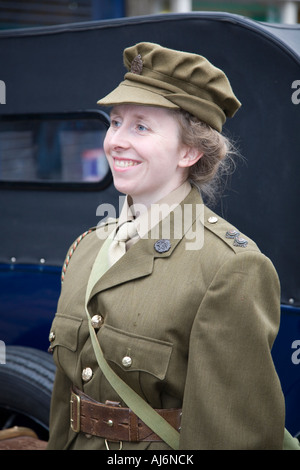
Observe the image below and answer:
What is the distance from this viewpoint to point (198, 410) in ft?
4.99

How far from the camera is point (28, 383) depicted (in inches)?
108

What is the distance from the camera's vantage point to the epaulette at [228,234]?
1.63 meters

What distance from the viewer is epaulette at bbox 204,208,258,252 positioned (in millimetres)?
1629

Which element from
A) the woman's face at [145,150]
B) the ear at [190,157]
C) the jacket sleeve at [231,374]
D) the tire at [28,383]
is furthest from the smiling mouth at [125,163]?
the tire at [28,383]

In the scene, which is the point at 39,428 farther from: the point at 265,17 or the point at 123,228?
the point at 265,17

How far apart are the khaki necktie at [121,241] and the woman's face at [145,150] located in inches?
4.9

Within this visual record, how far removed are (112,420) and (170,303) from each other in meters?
0.37

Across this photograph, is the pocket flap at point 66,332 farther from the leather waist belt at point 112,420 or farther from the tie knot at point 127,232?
the tie knot at point 127,232

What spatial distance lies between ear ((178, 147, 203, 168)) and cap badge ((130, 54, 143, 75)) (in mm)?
278

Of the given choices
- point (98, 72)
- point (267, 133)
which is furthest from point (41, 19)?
point (267, 133)

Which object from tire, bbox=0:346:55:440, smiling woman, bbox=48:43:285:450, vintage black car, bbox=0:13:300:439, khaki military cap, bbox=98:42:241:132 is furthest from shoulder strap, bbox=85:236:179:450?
tire, bbox=0:346:55:440

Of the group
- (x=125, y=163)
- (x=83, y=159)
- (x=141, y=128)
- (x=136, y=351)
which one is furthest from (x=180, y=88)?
(x=83, y=159)

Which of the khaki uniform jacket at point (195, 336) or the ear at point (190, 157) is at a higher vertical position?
the ear at point (190, 157)

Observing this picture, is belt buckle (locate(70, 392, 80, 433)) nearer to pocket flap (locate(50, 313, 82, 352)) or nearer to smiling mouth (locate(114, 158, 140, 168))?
pocket flap (locate(50, 313, 82, 352))
